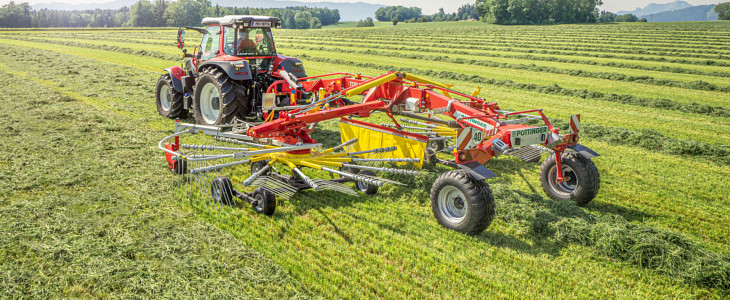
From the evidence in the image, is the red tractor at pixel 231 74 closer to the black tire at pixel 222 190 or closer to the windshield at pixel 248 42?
the windshield at pixel 248 42

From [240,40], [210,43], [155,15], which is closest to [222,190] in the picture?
[240,40]

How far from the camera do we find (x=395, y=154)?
6.74 m

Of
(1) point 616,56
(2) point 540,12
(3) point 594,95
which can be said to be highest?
(2) point 540,12

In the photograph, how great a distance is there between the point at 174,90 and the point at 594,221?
802 centimetres

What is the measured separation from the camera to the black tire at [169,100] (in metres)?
9.83

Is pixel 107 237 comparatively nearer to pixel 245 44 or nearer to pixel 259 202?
pixel 259 202

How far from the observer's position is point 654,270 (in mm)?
4277

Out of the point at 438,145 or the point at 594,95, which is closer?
the point at 438,145

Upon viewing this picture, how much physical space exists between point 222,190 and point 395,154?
2.40m

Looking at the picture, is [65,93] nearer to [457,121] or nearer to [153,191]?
[153,191]

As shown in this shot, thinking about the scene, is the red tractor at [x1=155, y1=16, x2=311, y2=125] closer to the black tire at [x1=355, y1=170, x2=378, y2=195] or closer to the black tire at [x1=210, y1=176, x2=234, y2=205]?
the black tire at [x1=355, y1=170, x2=378, y2=195]

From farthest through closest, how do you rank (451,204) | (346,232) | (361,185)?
(361,185) < (451,204) < (346,232)

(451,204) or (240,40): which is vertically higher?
(240,40)

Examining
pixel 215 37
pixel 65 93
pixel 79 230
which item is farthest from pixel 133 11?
pixel 79 230
